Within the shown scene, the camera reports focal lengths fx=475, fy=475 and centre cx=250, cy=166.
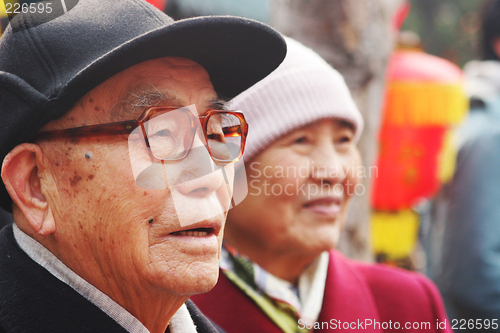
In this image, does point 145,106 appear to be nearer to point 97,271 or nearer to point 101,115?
point 101,115

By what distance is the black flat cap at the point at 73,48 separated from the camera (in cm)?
111

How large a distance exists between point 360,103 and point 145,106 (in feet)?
7.68

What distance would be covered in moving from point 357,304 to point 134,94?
1347 mm

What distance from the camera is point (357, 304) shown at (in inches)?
79.3

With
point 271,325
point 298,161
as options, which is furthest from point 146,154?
point 271,325

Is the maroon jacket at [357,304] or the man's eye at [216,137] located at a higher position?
the man's eye at [216,137]

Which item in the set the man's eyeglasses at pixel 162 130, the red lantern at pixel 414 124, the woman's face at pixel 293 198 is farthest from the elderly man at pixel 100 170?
the red lantern at pixel 414 124

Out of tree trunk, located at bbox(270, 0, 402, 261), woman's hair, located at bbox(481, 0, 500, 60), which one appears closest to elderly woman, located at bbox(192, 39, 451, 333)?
tree trunk, located at bbox(270, 0, 402, 261)

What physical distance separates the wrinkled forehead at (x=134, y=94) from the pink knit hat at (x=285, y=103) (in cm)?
61

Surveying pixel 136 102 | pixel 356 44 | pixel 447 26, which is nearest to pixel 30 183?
pixel 136 102

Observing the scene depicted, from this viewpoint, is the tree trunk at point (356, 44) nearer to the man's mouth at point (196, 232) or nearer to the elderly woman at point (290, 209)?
the elderly woman at point (290, 209)

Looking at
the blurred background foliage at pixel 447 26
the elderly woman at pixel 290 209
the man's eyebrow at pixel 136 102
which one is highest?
the man's eyebrow at pixel 136 102

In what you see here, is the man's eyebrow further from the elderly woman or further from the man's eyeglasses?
the elderly woman

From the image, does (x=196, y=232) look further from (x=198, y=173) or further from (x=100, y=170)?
(x=100, y=170)
